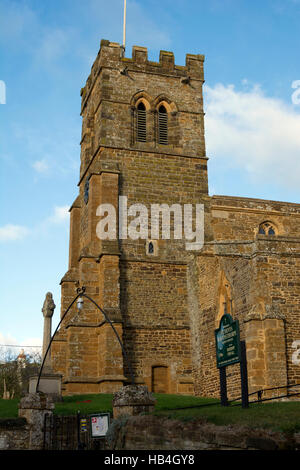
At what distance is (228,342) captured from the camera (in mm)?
12820

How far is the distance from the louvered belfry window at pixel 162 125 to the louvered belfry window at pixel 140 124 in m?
0.87

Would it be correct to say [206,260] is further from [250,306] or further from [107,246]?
[250,306]

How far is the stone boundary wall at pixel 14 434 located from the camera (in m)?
14.3

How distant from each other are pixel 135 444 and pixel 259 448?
3.43m

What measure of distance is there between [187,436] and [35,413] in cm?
666

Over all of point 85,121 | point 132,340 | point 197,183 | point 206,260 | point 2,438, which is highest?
point 85,121

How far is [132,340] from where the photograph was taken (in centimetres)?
2505

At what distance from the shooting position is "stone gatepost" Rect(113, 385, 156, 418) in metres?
12.9

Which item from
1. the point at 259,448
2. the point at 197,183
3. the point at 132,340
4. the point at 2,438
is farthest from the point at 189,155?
the point at 259,448

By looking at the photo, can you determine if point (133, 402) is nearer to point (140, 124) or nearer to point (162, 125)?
point (140, 124)

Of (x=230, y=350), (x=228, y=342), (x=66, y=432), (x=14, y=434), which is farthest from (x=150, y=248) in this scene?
(x=230, y=350)

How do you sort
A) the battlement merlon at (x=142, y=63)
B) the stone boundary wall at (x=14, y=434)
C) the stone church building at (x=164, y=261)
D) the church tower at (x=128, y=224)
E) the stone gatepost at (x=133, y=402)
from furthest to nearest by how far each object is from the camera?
the battlement merlon at (x=142, y=63)
the church tower at (x=128, y=224)
the stone church building at (x=164, y=261)
the stone boundary wall at (x=14, y=434)
the stone gatepost at (x=133, y=402)

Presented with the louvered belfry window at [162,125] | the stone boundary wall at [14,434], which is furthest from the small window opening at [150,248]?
the stone boundary wall at [14,434]

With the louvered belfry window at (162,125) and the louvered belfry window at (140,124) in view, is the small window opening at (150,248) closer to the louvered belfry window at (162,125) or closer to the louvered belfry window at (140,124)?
the louvered belfry window at (140,124)
